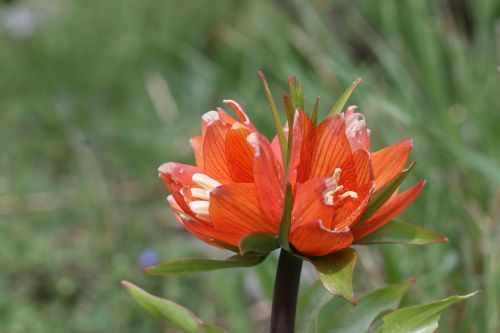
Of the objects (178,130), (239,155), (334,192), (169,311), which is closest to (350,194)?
(334,192)

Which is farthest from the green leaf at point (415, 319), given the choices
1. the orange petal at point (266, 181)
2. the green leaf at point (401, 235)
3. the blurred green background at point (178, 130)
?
the blurred green background at point (178, 130)

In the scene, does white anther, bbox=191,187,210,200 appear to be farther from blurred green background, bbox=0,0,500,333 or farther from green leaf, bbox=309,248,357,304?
blurred green background, bbox=0,0,500,333

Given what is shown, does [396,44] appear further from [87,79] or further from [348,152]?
[348,152]

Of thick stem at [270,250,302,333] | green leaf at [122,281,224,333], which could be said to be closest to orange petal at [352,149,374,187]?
thick stem at [270,250,302,333]

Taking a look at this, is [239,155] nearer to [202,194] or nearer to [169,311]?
[202,194]

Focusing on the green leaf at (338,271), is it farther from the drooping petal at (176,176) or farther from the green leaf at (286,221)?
the drooping petal at (176,176)

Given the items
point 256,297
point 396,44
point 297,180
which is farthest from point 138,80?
point 297,180
